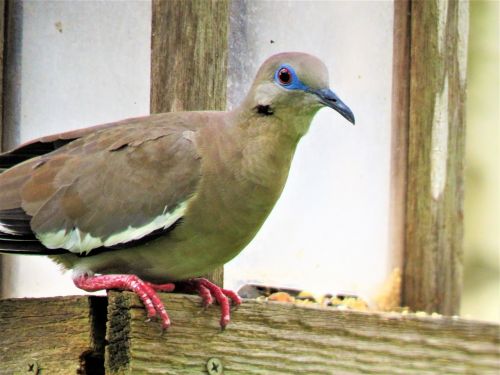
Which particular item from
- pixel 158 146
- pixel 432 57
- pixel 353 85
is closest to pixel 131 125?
pixel 158 146

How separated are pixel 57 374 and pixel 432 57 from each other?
2.23 metres

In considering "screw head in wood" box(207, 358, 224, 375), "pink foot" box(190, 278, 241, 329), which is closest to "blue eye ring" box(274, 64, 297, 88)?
"pink foot" box(190, 278, 241, 329)

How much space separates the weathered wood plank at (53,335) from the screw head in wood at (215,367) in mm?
283

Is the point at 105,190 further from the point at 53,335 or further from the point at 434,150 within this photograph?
the point at 434,150

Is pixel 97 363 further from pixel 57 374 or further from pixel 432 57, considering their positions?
pixel 432 57

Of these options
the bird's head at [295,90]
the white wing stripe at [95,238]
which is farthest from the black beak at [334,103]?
the white wing stripe at [95,238]

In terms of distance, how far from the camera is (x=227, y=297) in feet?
9.91

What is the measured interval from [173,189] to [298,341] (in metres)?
0.62

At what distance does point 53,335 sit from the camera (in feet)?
9.59

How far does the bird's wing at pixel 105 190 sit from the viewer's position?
3262mm

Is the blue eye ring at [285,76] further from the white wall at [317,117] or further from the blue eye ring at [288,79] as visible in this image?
the white wall at [317,117]

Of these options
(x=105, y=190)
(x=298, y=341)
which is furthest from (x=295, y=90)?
(x=298, y=341)

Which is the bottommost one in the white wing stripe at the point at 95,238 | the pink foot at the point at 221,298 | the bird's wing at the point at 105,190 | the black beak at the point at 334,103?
the pink foot at the point at 221,298

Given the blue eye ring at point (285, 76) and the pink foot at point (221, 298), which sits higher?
the blue eye ring at point (285, 76)
